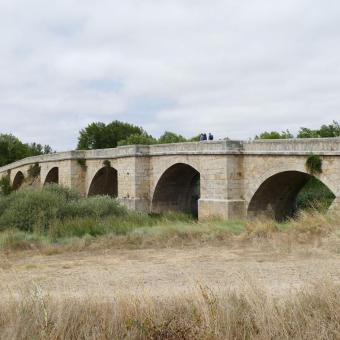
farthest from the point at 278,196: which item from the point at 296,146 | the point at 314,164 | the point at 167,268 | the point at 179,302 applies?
the point at 179,302

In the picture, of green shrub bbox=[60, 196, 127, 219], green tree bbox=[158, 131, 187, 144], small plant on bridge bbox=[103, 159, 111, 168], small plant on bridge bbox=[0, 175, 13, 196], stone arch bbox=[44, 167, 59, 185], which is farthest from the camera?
green tree bbox=[158, 131, 187, 144]

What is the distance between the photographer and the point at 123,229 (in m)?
12.0

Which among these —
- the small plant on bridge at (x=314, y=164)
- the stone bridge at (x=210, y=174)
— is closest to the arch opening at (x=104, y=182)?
the stone bridge at (x=210, y=174)

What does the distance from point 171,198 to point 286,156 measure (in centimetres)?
965

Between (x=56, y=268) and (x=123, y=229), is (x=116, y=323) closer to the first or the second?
(x=56, y=268)

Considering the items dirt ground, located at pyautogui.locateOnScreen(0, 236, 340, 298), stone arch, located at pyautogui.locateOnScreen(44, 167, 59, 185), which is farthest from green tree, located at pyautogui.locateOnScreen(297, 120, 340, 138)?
dirt ground, located at pyautogui.locateOnScreen(0, 236, 340, 298)

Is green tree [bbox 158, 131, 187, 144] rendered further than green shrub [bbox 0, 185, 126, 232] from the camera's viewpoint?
Yes

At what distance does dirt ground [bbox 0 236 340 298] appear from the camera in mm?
5875

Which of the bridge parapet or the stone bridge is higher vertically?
the bridge parapet

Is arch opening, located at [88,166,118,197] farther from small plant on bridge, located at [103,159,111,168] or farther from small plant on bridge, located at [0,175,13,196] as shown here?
small plant on bridge, located at [0,175,13,196]

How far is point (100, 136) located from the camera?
5269 centimetres

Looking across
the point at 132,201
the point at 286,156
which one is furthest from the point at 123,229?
the point at 132,201

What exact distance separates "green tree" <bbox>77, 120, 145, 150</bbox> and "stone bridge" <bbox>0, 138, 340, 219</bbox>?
21.4m

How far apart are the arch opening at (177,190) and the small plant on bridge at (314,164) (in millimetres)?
7959
